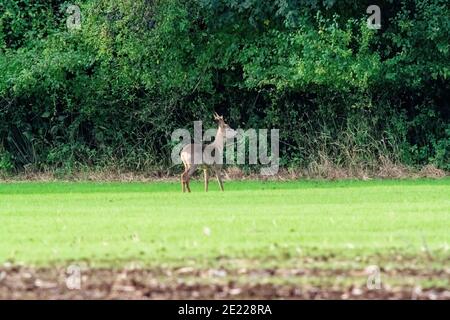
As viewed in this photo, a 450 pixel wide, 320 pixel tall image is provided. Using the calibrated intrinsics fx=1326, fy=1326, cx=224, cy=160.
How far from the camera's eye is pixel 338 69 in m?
32.2

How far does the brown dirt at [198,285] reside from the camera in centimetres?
1262

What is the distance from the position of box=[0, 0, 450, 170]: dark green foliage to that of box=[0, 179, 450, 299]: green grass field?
24.3ft

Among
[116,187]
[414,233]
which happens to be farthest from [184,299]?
[116,187]

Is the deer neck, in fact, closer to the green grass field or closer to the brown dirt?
the green grass field

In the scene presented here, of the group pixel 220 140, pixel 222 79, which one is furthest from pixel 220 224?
pixel 222 79

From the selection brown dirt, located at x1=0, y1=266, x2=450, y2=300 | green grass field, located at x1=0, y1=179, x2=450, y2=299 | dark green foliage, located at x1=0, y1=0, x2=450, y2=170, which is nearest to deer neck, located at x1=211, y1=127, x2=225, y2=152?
dark green foliage, located at x1=0, y1=0, x2=450, y2=170

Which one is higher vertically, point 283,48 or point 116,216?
point 283,48

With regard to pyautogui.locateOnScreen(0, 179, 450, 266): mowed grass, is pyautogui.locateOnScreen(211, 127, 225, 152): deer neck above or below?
above

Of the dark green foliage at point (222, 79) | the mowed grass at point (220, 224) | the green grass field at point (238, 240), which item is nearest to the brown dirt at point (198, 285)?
the green grass field at point (238, 240)

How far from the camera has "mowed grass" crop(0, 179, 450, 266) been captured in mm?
15430

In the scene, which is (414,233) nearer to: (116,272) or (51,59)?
(116,272)

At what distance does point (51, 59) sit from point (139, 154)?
11.1ft

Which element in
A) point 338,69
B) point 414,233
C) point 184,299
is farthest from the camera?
point 338,69

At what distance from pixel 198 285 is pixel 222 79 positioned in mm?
22282
